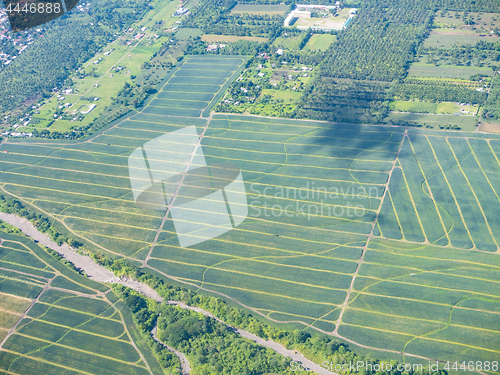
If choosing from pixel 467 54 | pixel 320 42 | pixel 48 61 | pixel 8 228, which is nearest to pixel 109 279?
pixel 8 228

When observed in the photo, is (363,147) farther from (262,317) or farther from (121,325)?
(121,325)

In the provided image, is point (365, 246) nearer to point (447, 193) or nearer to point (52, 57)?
point (447, 193)

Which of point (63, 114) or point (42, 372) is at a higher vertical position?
point (63, 114)

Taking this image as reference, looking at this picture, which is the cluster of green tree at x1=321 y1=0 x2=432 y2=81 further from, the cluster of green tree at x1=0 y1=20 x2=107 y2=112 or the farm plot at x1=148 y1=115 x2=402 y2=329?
the cluster of green tree at x1=0 y1=20 x2=107 y2=112

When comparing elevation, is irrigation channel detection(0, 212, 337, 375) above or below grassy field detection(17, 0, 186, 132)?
below

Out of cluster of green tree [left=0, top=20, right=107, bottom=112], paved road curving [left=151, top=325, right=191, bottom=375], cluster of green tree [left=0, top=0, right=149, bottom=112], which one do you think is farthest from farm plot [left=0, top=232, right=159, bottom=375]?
cluster of green tree [left=0, top=0, right=149, bottom=112]

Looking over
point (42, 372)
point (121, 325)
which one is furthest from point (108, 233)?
point (42, 372)

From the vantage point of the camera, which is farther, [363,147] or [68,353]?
[363,147]
